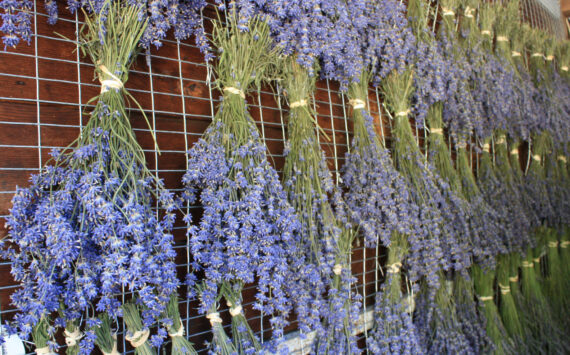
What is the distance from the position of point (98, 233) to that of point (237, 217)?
0.34 m

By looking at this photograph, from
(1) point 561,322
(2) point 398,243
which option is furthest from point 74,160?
(1) point 561,322

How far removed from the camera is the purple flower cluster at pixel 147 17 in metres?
0.81

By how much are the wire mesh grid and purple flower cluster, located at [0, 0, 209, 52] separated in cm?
5

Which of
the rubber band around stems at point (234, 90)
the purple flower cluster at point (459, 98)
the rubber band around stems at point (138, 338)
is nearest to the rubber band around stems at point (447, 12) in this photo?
the purple flower cluster at point (459, 98)

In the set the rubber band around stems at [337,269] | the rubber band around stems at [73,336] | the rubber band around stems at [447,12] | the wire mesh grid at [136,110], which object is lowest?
the rubber band around stems at [73,336]

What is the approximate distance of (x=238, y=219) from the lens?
0.98 metres

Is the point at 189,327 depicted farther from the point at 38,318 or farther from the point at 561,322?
the point at 561,322

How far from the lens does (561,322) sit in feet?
7.09

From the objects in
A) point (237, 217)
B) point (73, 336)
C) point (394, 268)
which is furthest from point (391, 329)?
point (73, 336)

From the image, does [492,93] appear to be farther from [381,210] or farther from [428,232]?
[381,210]

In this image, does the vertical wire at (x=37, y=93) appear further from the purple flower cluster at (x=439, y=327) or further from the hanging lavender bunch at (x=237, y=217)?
the purple flower cluster at (x=439, y=327)

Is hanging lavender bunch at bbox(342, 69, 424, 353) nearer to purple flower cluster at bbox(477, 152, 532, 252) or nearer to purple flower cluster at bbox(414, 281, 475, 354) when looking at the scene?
purple flower cluster at bbox(414, 281, 475, 354)

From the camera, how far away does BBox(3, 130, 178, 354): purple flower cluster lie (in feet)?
2.43

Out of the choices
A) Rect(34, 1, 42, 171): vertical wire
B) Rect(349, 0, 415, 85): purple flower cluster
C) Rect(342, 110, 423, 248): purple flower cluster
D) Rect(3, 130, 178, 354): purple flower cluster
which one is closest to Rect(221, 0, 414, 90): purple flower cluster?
Rect(349, 0, 415, 85): purple flower cluster
